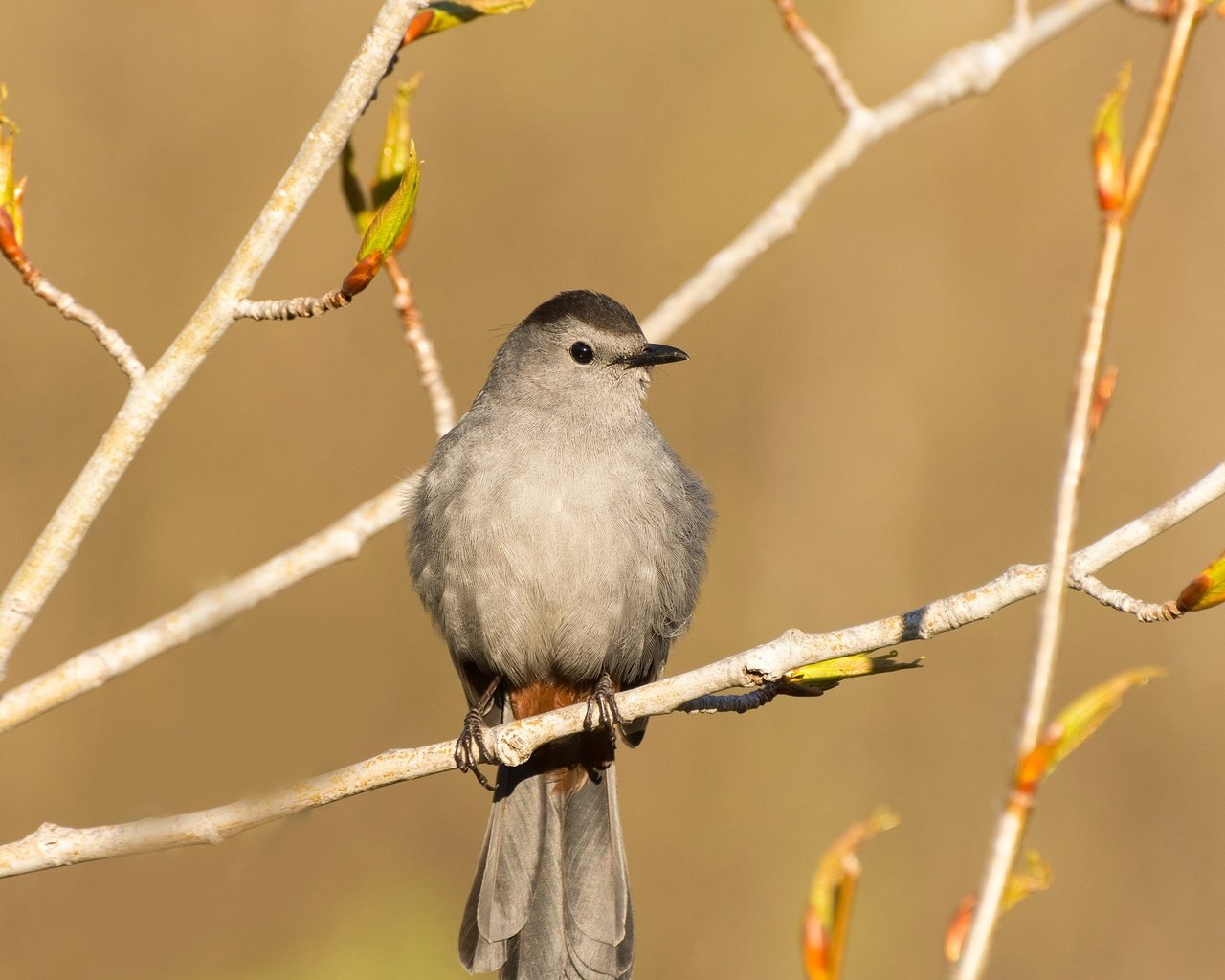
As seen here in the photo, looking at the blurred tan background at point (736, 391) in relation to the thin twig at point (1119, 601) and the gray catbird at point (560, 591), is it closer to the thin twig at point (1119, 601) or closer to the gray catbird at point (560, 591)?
the gray catbird at point (560, 591)

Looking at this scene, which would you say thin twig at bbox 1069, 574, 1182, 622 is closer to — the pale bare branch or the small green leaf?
the small green leaf

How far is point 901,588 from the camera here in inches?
269

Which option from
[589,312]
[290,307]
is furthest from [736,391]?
[290,307]

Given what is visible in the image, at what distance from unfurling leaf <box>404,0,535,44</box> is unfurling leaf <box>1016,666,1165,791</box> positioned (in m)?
2.56

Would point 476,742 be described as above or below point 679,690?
above

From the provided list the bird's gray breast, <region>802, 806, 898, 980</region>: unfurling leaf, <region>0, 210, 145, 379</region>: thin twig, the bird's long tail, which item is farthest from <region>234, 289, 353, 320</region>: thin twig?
the bird's long tail

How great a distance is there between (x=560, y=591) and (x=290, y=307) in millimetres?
1723

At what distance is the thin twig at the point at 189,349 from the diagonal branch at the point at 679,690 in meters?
0.44

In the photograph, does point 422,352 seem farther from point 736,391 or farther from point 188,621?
point 736,391

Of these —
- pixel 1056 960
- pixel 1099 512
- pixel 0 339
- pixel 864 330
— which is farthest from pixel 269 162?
pixel 1056 960

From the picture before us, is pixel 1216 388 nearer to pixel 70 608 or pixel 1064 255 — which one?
pixel 1064 255

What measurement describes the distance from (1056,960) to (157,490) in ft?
16.1

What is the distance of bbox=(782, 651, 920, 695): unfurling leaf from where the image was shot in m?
2.68

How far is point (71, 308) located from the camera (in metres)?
3.24
